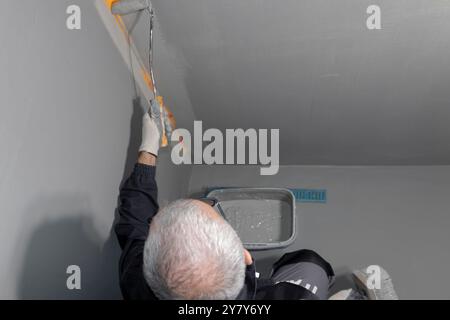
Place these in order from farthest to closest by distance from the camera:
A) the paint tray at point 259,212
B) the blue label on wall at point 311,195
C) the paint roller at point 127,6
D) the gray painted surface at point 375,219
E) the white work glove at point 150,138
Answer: the blue label on wall at point 311,195 < the gray painted surface at point 375,219 < the paint tray at point 259,212 < the white work glove at point 150,138 < the paint roller at point 127,6

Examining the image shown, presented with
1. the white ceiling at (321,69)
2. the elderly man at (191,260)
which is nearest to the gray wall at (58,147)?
the elderly man at (191,260)

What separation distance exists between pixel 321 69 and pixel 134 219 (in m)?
0.76

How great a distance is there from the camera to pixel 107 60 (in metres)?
0.94

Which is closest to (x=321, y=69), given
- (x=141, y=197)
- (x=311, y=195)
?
(x=141, y=197)

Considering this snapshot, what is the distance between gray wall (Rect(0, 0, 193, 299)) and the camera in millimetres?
602

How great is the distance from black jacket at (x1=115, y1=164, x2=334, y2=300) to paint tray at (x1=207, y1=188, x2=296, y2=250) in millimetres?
562

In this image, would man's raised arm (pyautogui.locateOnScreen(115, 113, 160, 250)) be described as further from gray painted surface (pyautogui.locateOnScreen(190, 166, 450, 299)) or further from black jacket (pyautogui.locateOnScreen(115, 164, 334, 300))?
gray painted surface (pyautogui.locateOnScreen(190, 166, 450, 299))

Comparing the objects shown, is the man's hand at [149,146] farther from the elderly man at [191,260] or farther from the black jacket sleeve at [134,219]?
the elderly man at [191,260]

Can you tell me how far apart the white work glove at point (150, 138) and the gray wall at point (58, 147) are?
0.20 ft

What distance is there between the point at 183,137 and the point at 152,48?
58cm

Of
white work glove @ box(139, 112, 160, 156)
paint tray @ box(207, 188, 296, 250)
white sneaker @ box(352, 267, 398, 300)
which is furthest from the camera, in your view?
paint tray @ box(207, 188, 296, 250)

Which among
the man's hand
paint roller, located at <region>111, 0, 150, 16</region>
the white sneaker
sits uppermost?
paint roller, located at <region>111, 0, 150, 16</region>

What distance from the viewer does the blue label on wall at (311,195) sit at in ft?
6.03

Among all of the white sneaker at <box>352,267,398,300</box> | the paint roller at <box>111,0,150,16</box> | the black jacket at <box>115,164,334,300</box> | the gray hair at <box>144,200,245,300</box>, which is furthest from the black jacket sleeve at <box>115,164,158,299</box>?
the white sneaker at <box>352,267,398,300</box>
